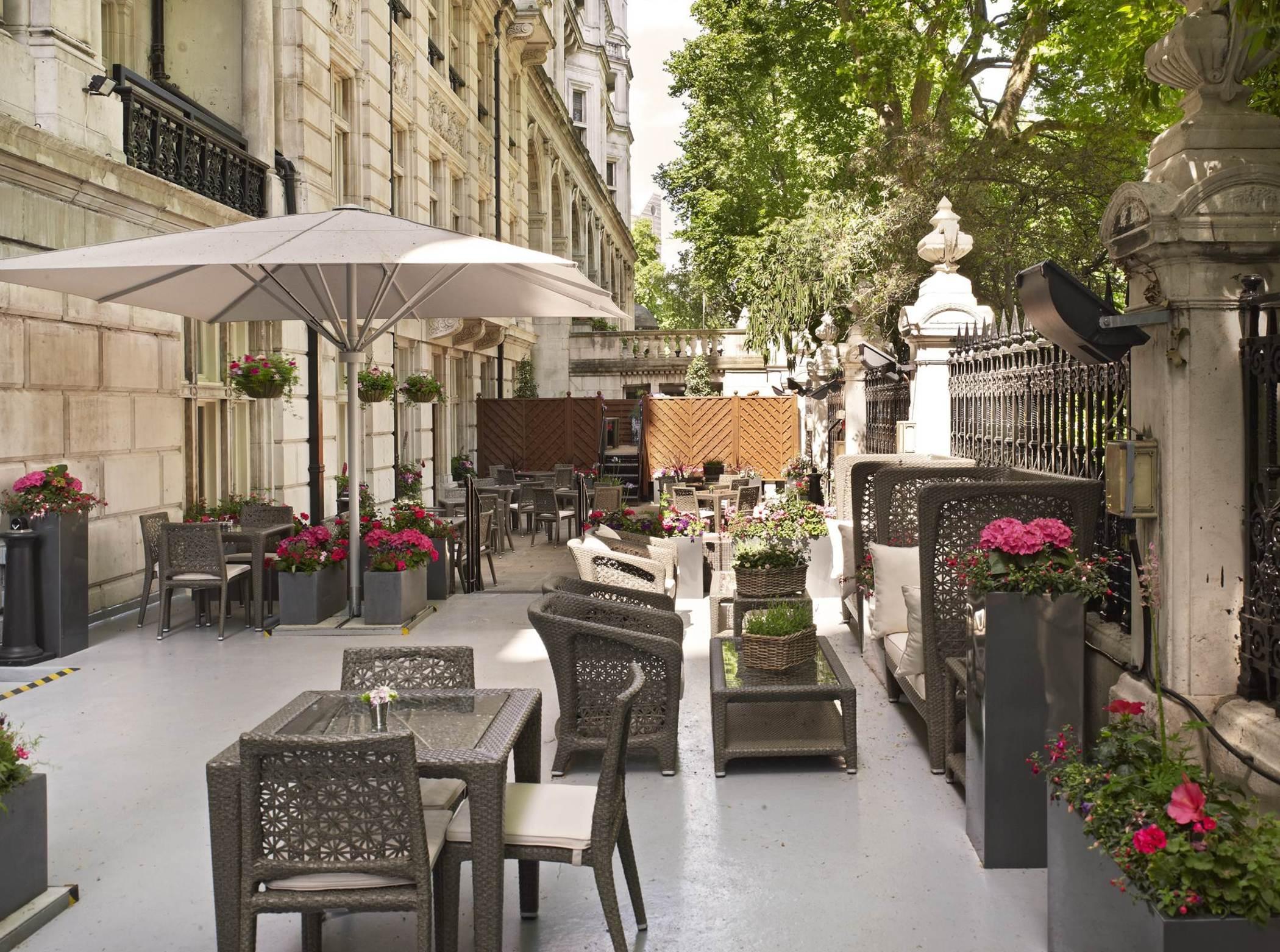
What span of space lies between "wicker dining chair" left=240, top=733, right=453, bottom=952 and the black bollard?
6.24 m

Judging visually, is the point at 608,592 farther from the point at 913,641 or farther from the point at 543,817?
the point at 543,817

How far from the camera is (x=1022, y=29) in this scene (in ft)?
68.1

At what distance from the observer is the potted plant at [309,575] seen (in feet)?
33.4

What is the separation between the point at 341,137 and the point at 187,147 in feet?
18.8

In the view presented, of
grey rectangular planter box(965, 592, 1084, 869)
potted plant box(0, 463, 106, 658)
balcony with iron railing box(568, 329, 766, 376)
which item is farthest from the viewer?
balcony with iron railing box(568, 329, 766, 376)

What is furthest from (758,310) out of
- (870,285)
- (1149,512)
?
(1149,512)

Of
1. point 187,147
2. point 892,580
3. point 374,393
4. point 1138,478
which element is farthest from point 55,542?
point 1138,478

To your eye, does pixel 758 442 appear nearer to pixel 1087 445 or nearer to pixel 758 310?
pixel 758 310

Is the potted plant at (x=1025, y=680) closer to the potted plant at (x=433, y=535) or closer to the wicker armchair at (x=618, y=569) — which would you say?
the wicker armchair at (x=618, y=569)

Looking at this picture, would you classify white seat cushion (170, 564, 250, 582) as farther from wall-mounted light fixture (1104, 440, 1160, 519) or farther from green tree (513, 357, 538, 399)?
green tree (513, 357, 538, 399)

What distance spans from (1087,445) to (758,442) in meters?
20.6

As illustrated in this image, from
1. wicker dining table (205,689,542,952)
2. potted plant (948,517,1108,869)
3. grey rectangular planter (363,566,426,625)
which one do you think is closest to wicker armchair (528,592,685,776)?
wicker dining table (205,689,542,952)

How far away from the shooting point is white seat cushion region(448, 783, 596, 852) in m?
3.74

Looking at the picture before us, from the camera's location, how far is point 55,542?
8.73m
